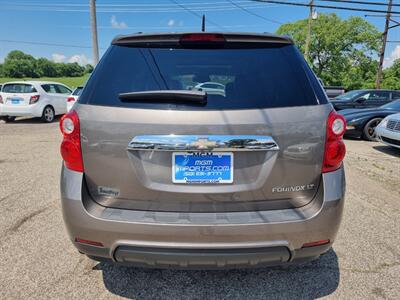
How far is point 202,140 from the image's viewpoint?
5.52 feet

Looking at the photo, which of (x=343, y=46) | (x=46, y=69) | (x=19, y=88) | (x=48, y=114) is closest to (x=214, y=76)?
(x=48, y=114)

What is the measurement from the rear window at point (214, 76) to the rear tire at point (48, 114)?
11.5 metres

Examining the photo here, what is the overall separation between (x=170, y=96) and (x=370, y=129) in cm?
859

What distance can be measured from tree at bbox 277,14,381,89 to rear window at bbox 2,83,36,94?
40429mm

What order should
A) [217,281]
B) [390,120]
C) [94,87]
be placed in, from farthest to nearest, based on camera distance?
1. [390,120]
2. [217,281]
3. [94,87]

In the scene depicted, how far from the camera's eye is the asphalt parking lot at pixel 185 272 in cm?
218

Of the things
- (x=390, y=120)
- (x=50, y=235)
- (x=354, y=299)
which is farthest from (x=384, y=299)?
(x=390, y=120)

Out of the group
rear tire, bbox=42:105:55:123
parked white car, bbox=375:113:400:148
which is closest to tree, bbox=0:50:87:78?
rear tire, bbox=42:105:55:123

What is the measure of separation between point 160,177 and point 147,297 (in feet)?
3.25

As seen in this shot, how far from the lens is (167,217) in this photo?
1738 mm

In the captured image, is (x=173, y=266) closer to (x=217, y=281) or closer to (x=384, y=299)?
(x=217, y=281)

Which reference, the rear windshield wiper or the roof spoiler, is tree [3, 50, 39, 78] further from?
the rear windshield wiper

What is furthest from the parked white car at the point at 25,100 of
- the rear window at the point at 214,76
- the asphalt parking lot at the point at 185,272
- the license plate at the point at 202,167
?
the license plate at the point at 202,167

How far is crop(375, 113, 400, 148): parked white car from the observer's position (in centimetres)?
666
